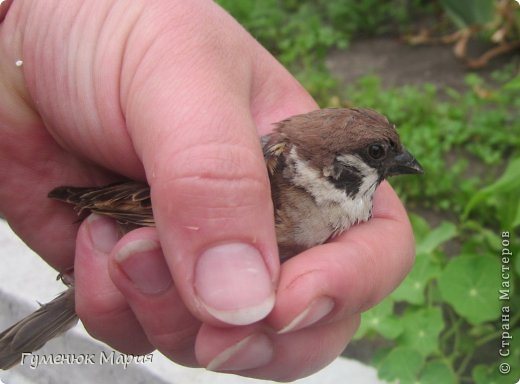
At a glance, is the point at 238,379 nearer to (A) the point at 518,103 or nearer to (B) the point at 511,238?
(B) the point at 511,238

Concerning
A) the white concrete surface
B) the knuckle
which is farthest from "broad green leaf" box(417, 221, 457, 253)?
the knuckle

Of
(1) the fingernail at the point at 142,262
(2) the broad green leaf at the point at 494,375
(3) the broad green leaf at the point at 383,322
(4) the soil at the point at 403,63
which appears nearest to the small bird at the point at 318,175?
(1) the fingernail at the point at 142,262

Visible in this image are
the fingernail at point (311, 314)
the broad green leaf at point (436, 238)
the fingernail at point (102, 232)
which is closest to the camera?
the fingernail at point (311, 314)

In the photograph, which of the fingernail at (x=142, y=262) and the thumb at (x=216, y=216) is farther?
the fingernail at (x=142, y=262)

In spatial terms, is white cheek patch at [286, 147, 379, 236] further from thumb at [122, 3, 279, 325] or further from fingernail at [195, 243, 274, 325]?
fingernail at [195, 243, 274, 325]

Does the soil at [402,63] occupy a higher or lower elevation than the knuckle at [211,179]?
lower

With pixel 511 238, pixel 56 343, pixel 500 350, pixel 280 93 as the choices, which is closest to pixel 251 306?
pixel 280 93

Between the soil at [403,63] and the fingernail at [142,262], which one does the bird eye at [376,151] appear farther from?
the soil at [403,63]
